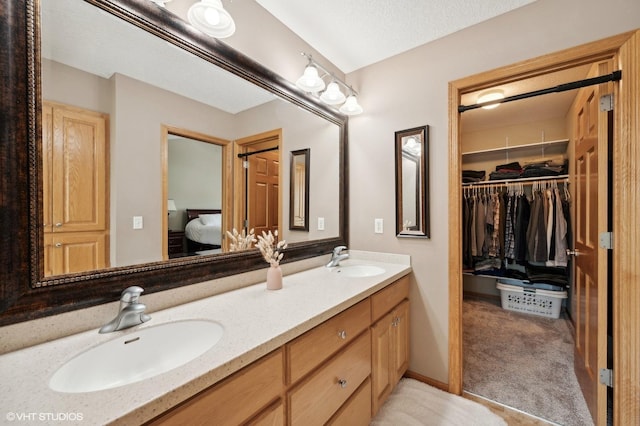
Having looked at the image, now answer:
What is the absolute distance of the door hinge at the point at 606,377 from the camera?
138cm

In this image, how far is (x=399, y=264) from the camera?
1.99 meters

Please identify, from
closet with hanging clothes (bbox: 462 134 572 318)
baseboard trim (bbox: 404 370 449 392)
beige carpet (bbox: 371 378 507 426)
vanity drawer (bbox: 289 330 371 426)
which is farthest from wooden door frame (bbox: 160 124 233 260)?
closet with hanging clothes (bbox: 462 134 572 318)

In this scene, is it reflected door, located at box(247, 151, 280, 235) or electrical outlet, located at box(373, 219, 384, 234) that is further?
electrical outlet, located at box(373, 219, 384, 234)

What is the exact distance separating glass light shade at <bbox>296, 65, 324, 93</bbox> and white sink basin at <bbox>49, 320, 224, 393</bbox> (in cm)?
150

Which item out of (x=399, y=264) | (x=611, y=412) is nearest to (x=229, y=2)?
(x=399, y=264)

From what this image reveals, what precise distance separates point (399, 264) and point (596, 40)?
1.70 metres

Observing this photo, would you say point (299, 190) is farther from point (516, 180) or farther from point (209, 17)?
point (516, 180)

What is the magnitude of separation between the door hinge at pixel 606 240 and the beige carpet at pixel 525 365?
106cm

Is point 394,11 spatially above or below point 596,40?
above

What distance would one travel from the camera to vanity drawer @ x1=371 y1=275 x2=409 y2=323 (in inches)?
58.2

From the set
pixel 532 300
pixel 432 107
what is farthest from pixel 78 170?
pixel 532 300

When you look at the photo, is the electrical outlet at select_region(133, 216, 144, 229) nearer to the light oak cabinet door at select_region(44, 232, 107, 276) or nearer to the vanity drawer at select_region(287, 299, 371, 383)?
the light oak cabinet door at select_region(44, 232, 107, 276)

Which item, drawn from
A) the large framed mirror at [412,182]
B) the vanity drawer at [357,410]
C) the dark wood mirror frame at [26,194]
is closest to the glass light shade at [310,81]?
the large framed mirror at [412,182]

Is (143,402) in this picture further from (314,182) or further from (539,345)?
(539,345)
